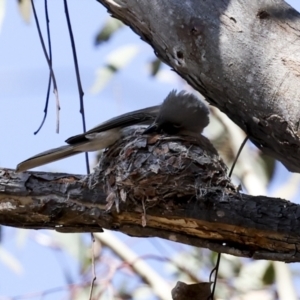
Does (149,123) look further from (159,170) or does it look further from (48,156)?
(159,170)

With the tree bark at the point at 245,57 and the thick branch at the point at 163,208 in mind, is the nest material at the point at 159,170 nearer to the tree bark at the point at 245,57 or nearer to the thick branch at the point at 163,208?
the thick branch at the point at 163,208

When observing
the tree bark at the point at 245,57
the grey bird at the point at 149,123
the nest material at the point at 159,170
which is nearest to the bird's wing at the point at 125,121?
the grey bird at the point at 149,123

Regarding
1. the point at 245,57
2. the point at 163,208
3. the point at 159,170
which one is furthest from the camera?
the point at 159,170

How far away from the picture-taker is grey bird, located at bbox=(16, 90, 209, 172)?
2.75m

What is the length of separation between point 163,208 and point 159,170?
12.5 inches

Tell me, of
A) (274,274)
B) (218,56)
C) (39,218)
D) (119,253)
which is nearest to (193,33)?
(218,56)

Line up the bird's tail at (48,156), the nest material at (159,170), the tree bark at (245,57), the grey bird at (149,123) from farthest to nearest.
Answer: the grey bird at (149,123) → the bird's tail at (48,156) → the nest material at (159,170) → the tree bark at (245,57)

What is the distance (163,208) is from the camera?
196cm

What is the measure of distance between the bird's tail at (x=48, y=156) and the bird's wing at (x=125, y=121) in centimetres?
4

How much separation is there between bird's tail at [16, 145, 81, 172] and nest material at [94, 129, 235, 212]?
0.78ft

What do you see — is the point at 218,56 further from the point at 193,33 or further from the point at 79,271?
the point at 79,271

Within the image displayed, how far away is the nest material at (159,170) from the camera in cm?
200

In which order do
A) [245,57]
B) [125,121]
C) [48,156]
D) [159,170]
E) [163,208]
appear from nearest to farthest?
[245,57] < [163,208] < [159,170] < [48,156] < [125,121]

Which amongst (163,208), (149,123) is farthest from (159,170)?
(149,123)
